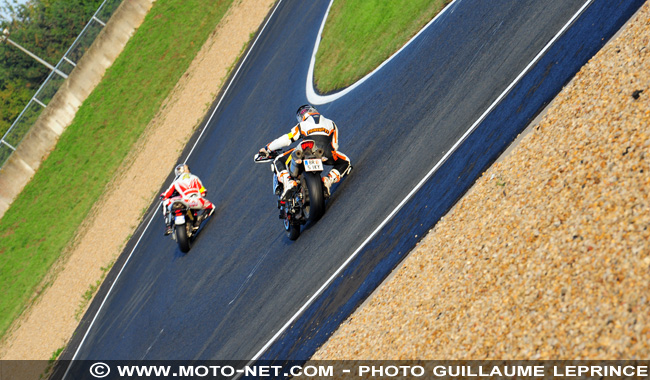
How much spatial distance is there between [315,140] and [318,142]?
0.24 feet

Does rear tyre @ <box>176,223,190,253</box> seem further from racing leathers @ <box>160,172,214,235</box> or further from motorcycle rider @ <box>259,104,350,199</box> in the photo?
motorcycle rider @ <box>259,104,350,199</box>

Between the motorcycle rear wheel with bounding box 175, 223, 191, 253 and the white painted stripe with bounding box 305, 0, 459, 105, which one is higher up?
the white painted stripe with bounding box 305, 0, 459, 105

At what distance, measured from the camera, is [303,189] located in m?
12.9

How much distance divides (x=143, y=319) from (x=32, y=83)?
33046 millimetres

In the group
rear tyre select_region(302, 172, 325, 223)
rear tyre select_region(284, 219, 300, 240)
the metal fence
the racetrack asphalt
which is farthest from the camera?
the metal fence

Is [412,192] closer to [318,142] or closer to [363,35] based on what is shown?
[318,142]

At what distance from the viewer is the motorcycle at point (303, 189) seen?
12.4m

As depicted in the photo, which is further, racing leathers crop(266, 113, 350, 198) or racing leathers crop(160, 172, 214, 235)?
racing leathers crop(160, 172, 214, 235)

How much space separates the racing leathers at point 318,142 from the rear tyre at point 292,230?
0.75 meters

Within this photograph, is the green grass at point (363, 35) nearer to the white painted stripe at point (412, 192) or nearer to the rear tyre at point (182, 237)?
the white painted stripe at point (412, 192)

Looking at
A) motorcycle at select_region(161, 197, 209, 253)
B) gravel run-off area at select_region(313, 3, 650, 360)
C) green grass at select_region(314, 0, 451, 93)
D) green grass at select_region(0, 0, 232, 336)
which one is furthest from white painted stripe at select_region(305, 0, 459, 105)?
green grass at select_region(0, 0, 232, 336)

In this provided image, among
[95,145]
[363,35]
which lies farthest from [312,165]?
[95,145]

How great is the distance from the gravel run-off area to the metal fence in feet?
88.0

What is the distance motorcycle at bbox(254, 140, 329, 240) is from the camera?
1239 centimetres
